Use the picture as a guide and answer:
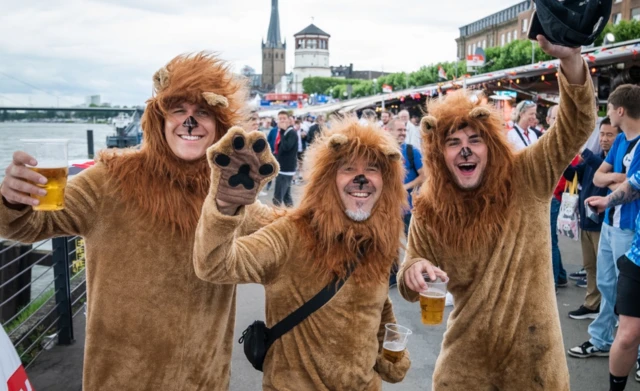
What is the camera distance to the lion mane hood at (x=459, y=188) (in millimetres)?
2547

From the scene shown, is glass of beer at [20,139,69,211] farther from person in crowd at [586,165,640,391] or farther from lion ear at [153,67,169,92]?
person in crowd at [586,165,640,391]

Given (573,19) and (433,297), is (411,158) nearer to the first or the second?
(433,297)

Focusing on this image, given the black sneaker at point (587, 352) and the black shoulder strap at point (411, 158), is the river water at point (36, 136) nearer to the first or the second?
the black shoulder strap at point (411, 158)

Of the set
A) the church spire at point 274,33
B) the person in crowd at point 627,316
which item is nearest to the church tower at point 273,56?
the church spire at point 274,33

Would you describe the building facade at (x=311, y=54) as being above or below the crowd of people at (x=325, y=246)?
above

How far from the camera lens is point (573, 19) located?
1.91m

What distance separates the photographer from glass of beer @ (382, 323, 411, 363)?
2.45 m

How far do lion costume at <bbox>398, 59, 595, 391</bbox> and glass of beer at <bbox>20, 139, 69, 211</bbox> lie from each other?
1481 mm

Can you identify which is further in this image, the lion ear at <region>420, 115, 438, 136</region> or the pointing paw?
the lion ear at <region>420, 115, 438, 136</region>

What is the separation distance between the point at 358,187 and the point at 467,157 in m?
0.59

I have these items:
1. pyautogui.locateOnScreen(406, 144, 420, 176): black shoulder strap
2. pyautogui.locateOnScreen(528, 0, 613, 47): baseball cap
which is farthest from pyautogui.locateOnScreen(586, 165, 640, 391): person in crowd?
pyautogui.locateOnScreen(406, 144, 420, 176): black shoulder strap

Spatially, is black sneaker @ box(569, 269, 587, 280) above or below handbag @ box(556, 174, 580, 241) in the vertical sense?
below

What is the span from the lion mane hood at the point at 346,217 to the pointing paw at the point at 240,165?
0.64 meters

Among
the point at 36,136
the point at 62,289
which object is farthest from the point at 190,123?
the point at 36,136
